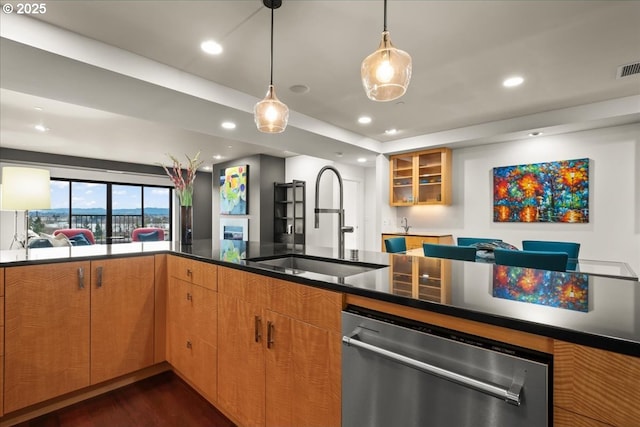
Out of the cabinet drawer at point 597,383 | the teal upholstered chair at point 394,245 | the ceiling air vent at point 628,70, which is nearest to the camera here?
the cabinet drawer at point 597,383

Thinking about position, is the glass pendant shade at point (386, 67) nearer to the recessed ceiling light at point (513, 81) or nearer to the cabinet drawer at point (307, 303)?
the cabinet drawer at point (307, 303)

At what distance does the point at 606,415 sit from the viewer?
0.65 m

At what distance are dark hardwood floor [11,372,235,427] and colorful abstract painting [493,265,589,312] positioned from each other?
5.43 ft

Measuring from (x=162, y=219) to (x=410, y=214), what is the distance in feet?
23.6

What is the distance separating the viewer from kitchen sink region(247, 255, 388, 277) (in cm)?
171

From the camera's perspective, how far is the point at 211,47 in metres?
2.41

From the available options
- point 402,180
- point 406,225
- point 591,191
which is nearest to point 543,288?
point 591,191

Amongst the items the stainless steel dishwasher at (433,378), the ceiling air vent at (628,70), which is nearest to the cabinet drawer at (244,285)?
the stainless steel dishwasher at (433,378)

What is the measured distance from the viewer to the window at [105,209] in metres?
7.42

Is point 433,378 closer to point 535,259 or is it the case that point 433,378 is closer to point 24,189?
point 535,259

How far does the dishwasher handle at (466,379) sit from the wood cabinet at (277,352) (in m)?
0.25

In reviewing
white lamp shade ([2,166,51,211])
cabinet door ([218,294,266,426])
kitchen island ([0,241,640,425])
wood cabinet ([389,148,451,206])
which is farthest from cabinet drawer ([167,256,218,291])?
wood cabinet ([389,148,451,206])

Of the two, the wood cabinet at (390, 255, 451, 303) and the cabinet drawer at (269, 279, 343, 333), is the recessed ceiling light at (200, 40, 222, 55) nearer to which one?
the cabinet drawer at (269, 279, 343, 333)

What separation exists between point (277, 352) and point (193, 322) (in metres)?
0.87
